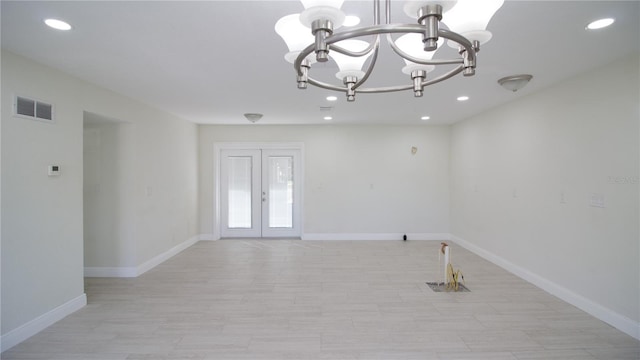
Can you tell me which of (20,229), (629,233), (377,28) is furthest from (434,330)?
(20,229)

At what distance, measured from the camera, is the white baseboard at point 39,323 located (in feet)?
8.50

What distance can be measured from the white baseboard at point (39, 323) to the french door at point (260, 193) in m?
3.59

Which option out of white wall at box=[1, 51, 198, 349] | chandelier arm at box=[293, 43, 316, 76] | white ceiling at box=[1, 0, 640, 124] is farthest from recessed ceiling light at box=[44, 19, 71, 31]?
chandelier arm at box=[293, 43, 316, 76]

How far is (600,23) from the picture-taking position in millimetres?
2199

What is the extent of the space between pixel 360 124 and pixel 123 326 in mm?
5094

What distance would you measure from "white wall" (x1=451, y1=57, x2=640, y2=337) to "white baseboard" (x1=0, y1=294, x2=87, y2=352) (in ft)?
16.6

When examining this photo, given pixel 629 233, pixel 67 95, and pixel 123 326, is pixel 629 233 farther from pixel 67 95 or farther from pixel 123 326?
pixel 67 95

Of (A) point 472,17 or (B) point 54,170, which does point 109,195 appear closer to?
(B) point 54,170

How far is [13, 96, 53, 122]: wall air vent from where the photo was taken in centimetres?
267

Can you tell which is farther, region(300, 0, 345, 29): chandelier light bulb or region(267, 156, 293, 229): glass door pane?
region(267, 156, 293, 229): glass door pane

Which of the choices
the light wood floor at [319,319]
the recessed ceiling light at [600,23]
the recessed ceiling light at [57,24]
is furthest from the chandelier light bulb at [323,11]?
the light wood floor at [319,319]

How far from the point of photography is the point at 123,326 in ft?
9.79

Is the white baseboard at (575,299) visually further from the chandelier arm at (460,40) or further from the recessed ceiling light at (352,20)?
the recessed ceiling light at (352,20)

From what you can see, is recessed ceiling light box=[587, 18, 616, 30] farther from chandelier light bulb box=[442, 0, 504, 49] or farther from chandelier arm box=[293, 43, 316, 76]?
chandelier arm box=[293, 43, 316, 76]
